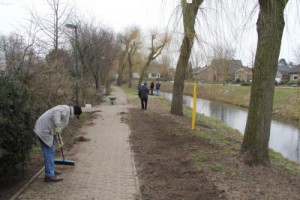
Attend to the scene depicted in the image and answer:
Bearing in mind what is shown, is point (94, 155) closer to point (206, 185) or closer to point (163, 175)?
point (163, 175)

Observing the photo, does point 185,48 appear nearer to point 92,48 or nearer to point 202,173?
point 202,173

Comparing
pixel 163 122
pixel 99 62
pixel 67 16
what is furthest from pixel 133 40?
pixel 163 122

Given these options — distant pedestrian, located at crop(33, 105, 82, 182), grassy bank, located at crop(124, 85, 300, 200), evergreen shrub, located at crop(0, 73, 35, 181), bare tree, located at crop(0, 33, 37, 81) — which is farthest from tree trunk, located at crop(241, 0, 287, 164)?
bare tree, located at crop(0, 33, 37, 81)

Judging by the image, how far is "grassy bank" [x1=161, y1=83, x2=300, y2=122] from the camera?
2480 centimetres

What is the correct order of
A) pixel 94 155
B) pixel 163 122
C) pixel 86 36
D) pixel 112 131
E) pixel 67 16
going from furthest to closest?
pixel 86 36 → pixel 67 16 → pixel 163 122 → pixel 112 131 → pixel 94 155

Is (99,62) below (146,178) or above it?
above

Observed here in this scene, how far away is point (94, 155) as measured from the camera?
7762 millimetres

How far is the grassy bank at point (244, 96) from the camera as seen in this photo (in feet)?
81.4

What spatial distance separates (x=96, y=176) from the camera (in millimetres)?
6102

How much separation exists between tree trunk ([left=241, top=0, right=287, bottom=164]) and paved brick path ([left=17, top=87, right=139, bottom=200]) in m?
2.76

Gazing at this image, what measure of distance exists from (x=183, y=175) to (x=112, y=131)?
221 inches

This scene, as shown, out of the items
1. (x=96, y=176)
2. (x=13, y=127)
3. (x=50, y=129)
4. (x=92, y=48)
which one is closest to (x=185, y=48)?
(x=96, y=176)

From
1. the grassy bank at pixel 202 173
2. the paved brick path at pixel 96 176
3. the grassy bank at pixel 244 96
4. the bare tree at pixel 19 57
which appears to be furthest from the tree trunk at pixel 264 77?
the grassy bank at pixel 244 96

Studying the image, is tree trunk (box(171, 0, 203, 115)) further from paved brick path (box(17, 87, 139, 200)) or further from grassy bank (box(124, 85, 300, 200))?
paved brick path (box(17, 87, 139, 200))
